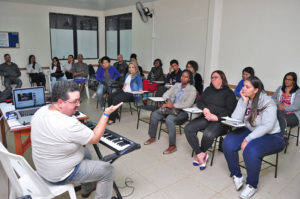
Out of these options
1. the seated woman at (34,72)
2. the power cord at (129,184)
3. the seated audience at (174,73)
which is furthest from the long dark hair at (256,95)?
the seated woman at (34,72)

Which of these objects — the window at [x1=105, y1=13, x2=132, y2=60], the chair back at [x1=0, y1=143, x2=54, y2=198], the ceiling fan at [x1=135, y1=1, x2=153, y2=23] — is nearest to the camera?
the chair back at [x1=0, y1=143, x2=54, y2=198]

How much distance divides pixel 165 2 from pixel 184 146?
14.1 feet

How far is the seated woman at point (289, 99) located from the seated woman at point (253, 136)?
1153 millimetres

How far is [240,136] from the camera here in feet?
8.68

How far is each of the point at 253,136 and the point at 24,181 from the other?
215cm

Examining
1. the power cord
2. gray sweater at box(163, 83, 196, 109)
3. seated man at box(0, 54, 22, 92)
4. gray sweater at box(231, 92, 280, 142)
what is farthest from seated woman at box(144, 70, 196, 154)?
seated man at box(0, 54, 22, 92)

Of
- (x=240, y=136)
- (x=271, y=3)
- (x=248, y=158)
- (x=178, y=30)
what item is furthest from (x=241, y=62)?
(x=248, y=158)

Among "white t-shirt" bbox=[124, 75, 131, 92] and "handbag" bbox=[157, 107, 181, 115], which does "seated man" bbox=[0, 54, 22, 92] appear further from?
"handbag" bbox=[157, 107, 181, 115]

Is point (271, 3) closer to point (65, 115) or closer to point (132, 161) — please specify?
point (132, 161)

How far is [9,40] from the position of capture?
23.7 ft

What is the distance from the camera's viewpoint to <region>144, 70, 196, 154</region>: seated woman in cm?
340

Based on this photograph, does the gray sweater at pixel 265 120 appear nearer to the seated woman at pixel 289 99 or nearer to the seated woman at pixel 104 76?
the seated woman at pixel 289 99

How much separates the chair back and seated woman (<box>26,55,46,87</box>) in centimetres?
627

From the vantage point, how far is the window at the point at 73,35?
8.10 meters
